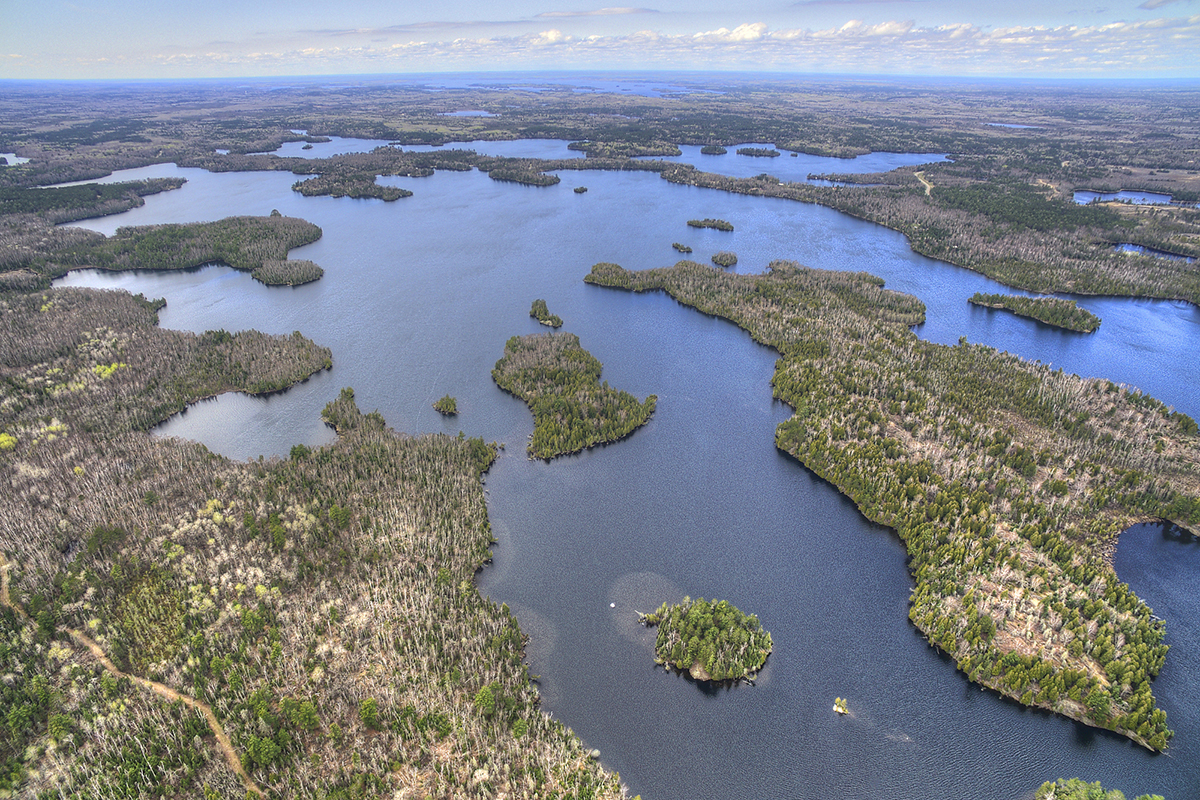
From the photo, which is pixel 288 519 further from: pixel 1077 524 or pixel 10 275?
pixel 10 275

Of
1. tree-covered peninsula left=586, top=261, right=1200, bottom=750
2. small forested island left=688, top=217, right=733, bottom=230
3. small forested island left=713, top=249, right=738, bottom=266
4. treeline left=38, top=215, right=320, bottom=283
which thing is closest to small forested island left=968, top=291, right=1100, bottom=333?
tree-covered peninsula left=586, top=261, right=1200, bottom=750

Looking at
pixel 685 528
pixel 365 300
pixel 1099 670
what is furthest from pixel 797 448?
pixel 365 300

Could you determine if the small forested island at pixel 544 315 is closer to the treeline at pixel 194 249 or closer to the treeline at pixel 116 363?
the treeline at pixel 116 363

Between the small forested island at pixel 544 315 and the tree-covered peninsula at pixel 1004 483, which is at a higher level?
the small forested island at pixel 544 315

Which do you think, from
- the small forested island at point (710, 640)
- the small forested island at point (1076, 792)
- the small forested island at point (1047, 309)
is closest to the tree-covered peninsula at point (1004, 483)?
the small forested island at point (1076, 792)

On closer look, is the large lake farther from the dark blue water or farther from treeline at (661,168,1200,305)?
the dark blue water

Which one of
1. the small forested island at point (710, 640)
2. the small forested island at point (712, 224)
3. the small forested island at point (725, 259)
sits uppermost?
the small forested island at point (712, 224)

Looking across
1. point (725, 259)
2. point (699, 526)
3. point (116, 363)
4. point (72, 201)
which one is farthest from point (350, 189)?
point (699, 526)
